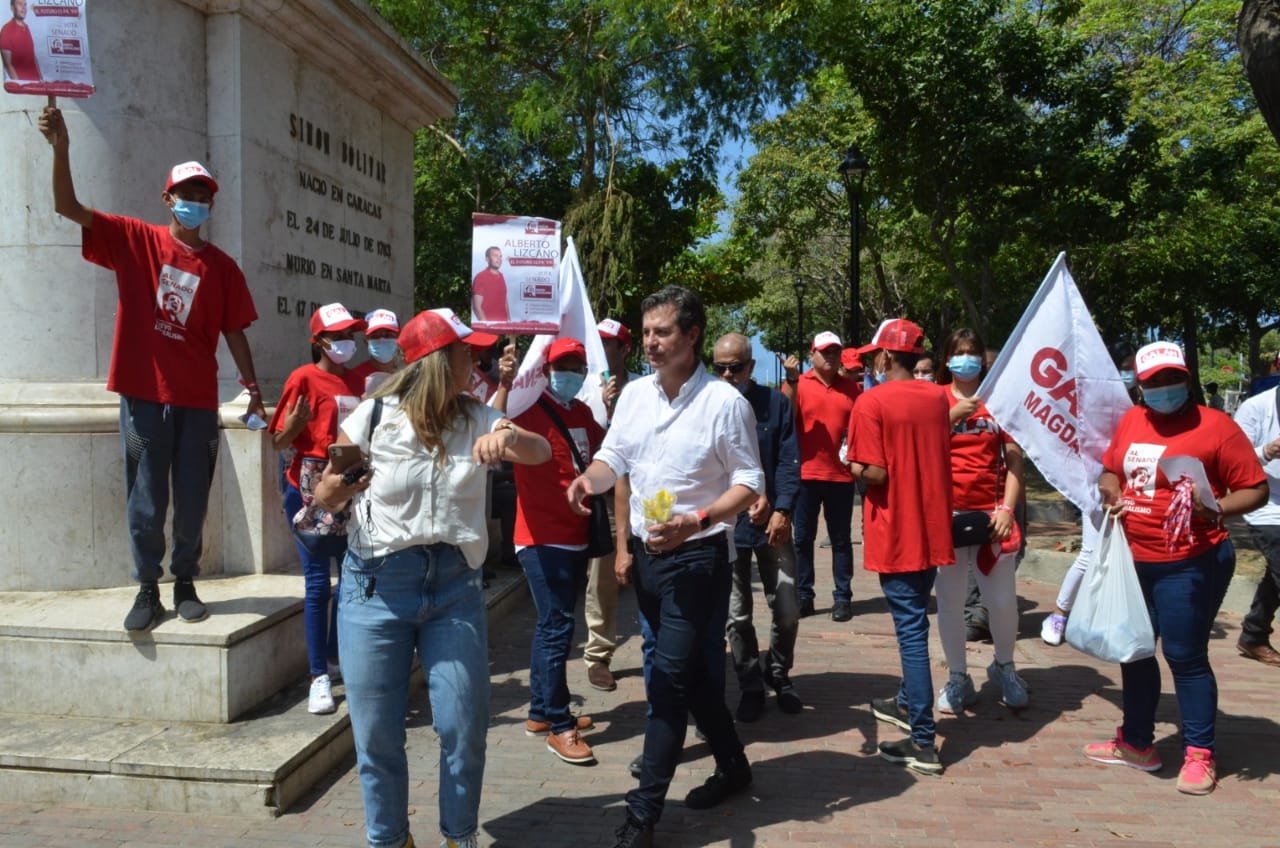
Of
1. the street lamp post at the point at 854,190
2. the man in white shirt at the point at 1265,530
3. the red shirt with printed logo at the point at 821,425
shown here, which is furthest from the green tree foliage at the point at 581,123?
the man in white shirt at the point at 1265,530

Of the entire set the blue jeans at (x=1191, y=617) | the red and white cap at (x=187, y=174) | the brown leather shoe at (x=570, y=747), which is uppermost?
the red and white cap at (x=187, y=174)

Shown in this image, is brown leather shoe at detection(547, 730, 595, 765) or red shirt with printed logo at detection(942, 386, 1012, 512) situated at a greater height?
red shirt with printed logo at detection(942, 386, 1012, 512)

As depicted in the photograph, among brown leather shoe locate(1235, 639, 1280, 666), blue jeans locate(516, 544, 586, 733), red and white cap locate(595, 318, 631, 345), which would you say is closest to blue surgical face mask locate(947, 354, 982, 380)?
red and white cap locate(595, 318, 631, 345)

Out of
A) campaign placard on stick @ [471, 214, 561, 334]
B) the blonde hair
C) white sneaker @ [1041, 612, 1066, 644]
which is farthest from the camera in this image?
white sneaker @ [1041, 612, 1066, 644]

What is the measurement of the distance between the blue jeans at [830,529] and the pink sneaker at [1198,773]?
3.50 m

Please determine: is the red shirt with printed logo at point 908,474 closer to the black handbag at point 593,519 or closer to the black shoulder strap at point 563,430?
the black handbag at point 593,519

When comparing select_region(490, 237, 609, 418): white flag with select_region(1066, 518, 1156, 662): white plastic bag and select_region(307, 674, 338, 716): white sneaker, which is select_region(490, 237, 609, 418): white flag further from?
select_region(1066, 518, 1156, 662): white plastic bag

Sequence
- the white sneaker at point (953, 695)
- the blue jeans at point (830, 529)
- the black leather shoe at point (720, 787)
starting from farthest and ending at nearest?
the blue jeans at point (830, 529), the white sneaker at point (953, 695), the black leather shoe at point (720, 787)

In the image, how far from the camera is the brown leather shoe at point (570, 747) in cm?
481

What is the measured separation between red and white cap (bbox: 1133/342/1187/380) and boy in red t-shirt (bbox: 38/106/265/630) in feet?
13.2

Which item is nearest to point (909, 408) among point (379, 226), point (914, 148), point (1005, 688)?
point (1005, 688)

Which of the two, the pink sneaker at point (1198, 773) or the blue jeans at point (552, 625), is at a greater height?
the blue jeans at point (552, 625)

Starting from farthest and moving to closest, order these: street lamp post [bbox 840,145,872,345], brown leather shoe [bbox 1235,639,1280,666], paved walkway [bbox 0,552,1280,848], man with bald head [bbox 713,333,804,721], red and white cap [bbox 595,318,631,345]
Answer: street lamp post [bbox 840,145,872,345] → brown leather shoe [bbox 1235,639,1280,666] → red and white cap [bbox 595,318,631,345] → man with bald head [bbox 713,333,804,721] → paved walkway [bbox 0,552,1280,848]

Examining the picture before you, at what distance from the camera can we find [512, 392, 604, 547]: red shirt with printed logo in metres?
4.99
